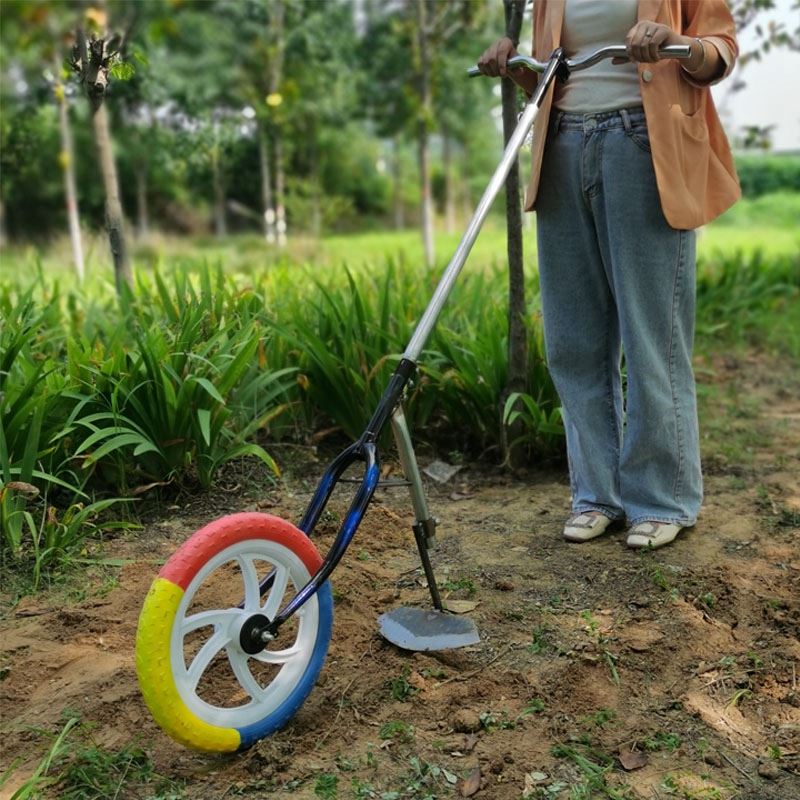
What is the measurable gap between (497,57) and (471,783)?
1.86 meters

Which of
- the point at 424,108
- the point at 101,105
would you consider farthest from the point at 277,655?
the point at 424,108

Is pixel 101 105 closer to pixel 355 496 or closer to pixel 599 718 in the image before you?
pixel 355 496

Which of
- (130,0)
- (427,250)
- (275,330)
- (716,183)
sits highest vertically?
(130,0)

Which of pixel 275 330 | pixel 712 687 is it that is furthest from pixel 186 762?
pixel 275 330

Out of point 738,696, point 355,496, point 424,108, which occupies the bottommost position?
point 738,696

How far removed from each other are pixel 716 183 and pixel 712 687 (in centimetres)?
134

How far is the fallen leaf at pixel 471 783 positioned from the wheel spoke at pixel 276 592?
481mm

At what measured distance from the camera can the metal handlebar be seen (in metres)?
2.30

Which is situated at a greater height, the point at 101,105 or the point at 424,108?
the point at 424,108

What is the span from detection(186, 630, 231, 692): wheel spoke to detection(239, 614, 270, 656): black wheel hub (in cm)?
3

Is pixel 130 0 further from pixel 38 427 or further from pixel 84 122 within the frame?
pixel 84 122

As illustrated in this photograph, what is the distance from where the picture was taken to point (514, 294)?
3441 mm

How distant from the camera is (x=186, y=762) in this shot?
6.30 feet

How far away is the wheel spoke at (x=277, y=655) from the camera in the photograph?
1.93 meters
